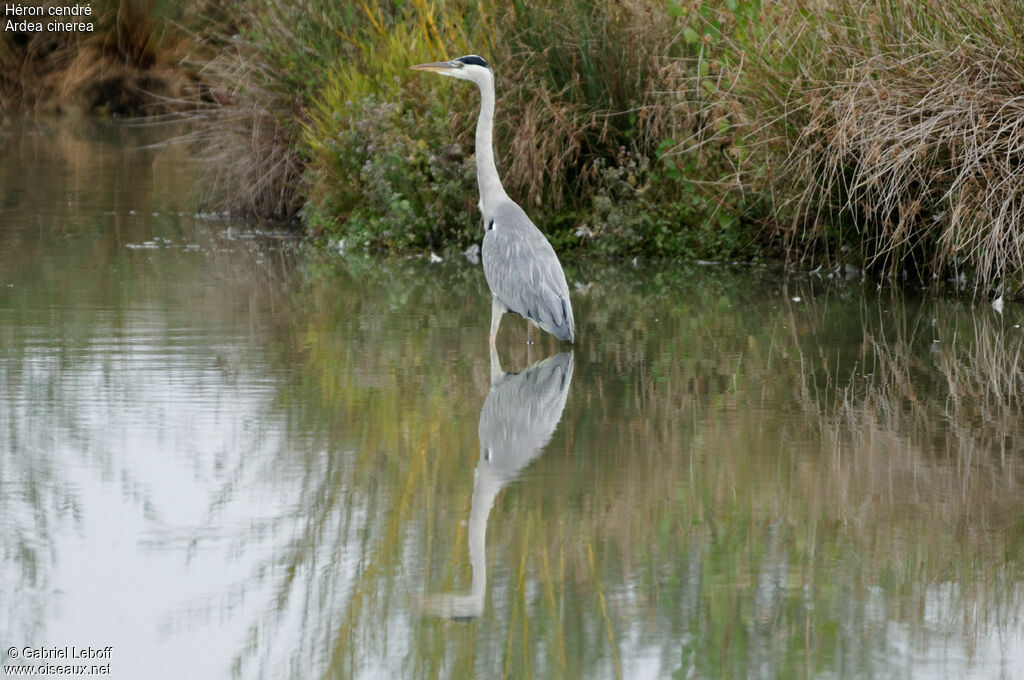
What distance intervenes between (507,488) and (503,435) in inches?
32.7

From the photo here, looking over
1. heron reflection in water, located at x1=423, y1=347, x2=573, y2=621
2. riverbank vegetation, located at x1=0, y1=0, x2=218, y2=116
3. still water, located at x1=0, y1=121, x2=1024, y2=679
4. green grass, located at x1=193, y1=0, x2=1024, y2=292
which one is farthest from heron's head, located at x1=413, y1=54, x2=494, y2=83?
riverbank vegetation, located at x1=0, y1=0, x2=218, y2=116

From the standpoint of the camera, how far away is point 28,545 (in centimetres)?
468

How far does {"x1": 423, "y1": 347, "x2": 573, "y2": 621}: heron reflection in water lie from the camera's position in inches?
170

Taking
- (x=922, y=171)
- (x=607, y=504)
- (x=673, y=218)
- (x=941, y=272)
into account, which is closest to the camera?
(x=607, y=504)

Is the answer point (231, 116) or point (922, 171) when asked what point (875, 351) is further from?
point (231, 116)

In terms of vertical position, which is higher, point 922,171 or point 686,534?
point 922,171

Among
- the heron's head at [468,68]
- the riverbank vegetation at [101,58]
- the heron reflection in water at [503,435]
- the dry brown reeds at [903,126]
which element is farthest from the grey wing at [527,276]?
the riverbank vegetation at [101,58]

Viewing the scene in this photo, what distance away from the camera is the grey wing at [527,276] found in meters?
7.93

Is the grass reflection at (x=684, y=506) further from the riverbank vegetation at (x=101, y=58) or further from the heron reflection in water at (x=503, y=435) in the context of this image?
the riverbank vegetation at (x=101, y=58)

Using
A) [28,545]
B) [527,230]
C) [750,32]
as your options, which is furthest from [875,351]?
[28,545]

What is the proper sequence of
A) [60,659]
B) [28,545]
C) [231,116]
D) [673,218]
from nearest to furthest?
[60,659], [28,545], [673,218], [231,116]

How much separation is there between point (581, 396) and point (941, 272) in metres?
4.61

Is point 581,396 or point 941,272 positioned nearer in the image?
point 581,396

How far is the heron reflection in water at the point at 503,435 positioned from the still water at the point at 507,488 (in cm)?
2
